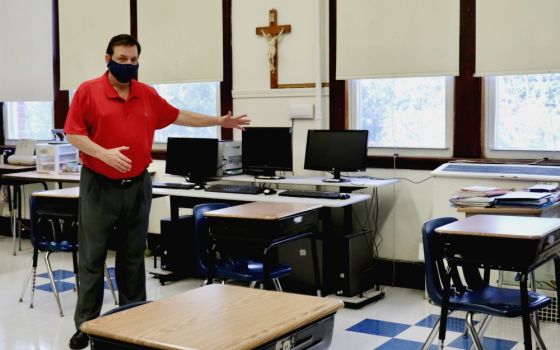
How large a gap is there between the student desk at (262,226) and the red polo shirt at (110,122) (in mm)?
550

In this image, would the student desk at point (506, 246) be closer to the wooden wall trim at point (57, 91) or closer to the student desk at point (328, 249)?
the student desk at point (328, 249)

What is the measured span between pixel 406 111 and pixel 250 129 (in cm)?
123

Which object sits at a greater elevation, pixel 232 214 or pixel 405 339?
pixel 232 214

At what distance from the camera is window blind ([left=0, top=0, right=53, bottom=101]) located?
800cm

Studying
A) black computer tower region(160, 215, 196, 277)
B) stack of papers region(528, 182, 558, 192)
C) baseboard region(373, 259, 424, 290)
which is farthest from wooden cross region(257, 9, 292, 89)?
stack of papers region(528, 182, 558, 192)

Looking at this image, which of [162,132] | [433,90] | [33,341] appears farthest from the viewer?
[162,132]

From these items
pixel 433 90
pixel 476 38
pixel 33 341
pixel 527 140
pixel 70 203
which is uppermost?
pixel 476 38

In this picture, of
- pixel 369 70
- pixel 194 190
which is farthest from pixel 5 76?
pixel 369 70

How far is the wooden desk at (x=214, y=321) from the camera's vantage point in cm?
195

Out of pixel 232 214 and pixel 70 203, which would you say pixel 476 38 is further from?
pixel 70 203

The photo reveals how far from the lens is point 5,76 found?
327 inches

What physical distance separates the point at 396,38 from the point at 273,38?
1.12 meters

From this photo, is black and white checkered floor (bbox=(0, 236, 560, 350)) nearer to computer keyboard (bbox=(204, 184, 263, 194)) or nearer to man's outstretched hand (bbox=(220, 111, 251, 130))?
computer keyboard (bbox=(204, 184, 263, 194))

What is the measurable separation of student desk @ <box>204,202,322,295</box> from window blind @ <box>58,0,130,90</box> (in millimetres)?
3580
